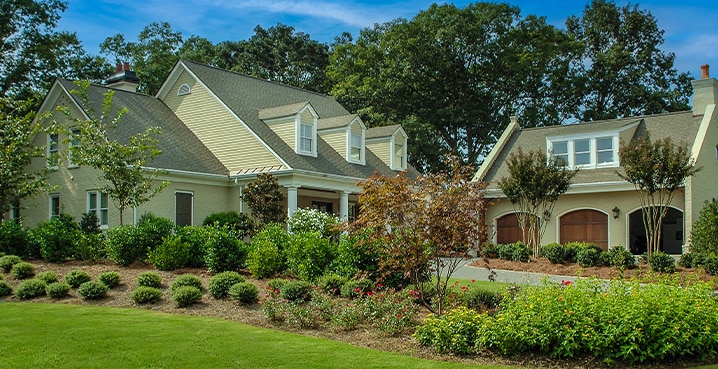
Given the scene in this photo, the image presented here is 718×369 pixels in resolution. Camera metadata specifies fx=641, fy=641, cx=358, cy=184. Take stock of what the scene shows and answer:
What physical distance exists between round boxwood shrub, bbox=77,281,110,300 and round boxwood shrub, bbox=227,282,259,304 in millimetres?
2683

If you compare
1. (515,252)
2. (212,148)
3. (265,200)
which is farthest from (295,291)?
(212,148)

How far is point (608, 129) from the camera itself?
2623cm

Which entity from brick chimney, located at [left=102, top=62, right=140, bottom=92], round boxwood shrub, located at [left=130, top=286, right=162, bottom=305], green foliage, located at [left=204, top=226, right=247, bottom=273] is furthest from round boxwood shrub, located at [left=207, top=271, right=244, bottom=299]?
brick chimney, located at [left=102, top=62, right=140, bottom=92]

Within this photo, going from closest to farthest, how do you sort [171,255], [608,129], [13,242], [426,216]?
[426,216], [171,255], [13,242], [608,129]

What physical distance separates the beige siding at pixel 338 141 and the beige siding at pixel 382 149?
372cm

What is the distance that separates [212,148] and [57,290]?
13.8 meters

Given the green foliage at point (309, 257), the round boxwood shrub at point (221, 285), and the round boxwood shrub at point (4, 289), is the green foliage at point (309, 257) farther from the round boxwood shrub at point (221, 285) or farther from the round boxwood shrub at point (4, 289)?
the round boxwood shrub at point (4, 289)

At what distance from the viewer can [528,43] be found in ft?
138

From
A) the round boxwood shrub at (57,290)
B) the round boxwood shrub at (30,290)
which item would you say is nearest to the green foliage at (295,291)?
the round boxwood shrub at (57,290)

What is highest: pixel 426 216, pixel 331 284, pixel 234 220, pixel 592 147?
pixel 592 147

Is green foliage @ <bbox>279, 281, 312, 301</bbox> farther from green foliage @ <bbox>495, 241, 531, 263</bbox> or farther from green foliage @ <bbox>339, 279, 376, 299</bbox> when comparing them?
green foliage @ <bbox>495, 241, 531, 263</bbox>

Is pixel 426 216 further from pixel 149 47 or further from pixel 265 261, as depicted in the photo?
pixel 149 47

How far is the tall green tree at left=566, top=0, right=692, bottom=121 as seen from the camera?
140 ft

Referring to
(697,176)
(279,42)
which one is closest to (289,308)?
(697,176)
